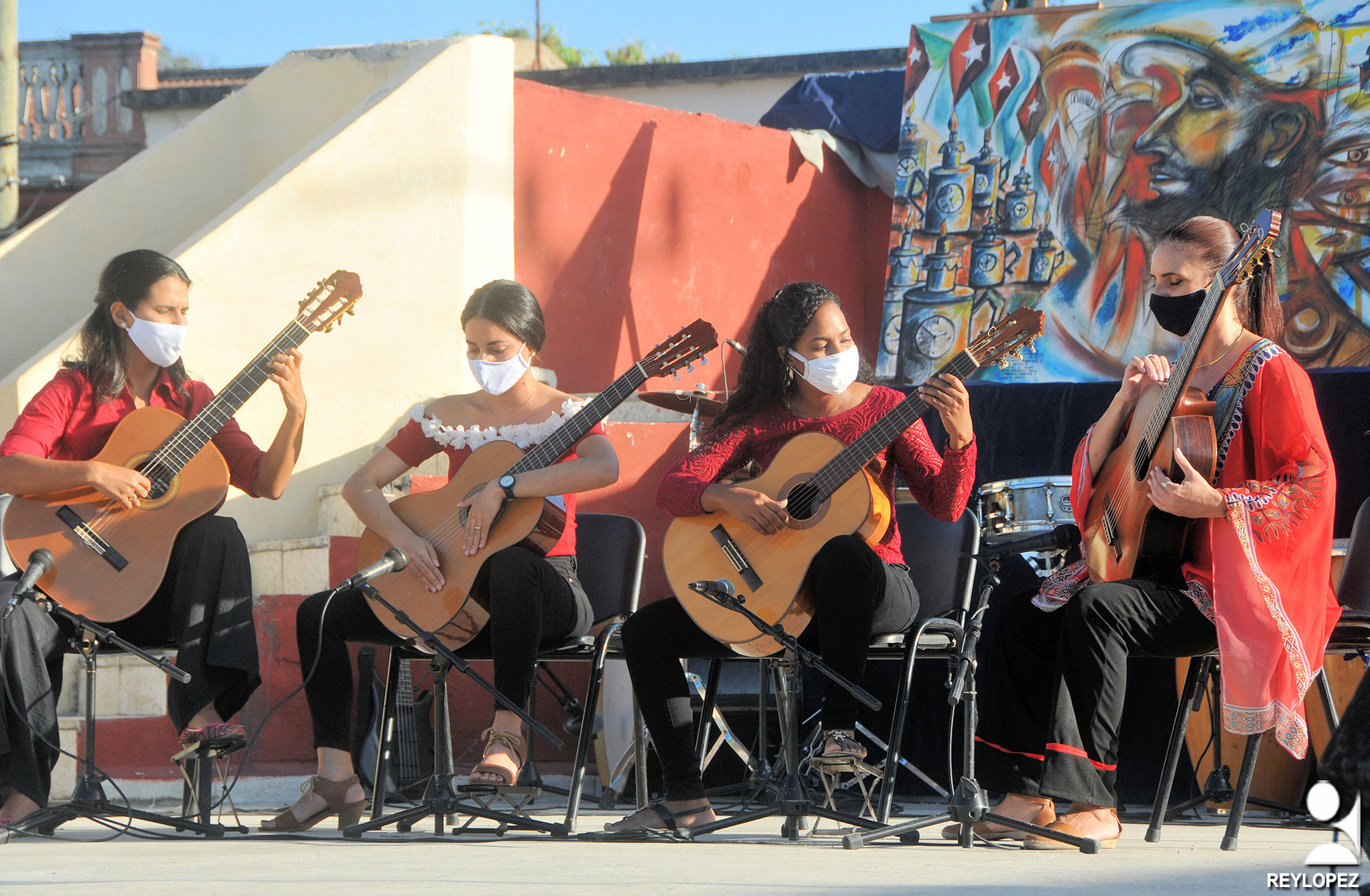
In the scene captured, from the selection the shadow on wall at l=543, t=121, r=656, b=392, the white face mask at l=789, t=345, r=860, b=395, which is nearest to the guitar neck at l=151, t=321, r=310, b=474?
the white face mask at l=789, t=345, r=860, b=395

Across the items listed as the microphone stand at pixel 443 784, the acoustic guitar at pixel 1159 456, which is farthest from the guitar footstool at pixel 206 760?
the acoustic guitar at pixel 1159 456

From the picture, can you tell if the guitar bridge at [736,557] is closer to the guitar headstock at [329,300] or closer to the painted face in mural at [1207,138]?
the guitar headstock at [329,300]

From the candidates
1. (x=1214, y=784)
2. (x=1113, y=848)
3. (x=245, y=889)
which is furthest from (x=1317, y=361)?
(x=245, y=889)

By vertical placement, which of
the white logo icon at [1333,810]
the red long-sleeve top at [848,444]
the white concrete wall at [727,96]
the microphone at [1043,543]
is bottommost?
the white logo icon at [1333,810]

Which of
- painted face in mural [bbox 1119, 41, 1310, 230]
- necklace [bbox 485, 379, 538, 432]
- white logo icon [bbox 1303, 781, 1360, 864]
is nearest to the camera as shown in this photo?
white logo icon [bbox 1303, 781, 1360, 864]

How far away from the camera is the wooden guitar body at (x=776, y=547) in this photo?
3406mm

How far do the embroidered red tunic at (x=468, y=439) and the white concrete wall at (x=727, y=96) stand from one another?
17.1 feet

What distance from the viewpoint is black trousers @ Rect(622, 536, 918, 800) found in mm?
3262

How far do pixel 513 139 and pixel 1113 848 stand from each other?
402 centimetres

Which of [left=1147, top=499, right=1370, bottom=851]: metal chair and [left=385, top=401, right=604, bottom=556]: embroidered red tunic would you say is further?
[left=385, top=401, right=604, bottom=556]: embroidered red tunic

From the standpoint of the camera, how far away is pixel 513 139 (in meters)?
6.12

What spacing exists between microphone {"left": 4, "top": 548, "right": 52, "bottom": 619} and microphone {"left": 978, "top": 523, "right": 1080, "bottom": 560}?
230 centimetres

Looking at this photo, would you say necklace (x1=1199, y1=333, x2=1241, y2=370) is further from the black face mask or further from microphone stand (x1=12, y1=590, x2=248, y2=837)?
microphone stand (x1=12, y1=590, x2=248, y2=837)

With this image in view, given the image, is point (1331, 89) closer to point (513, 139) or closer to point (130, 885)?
point (513, 139)
